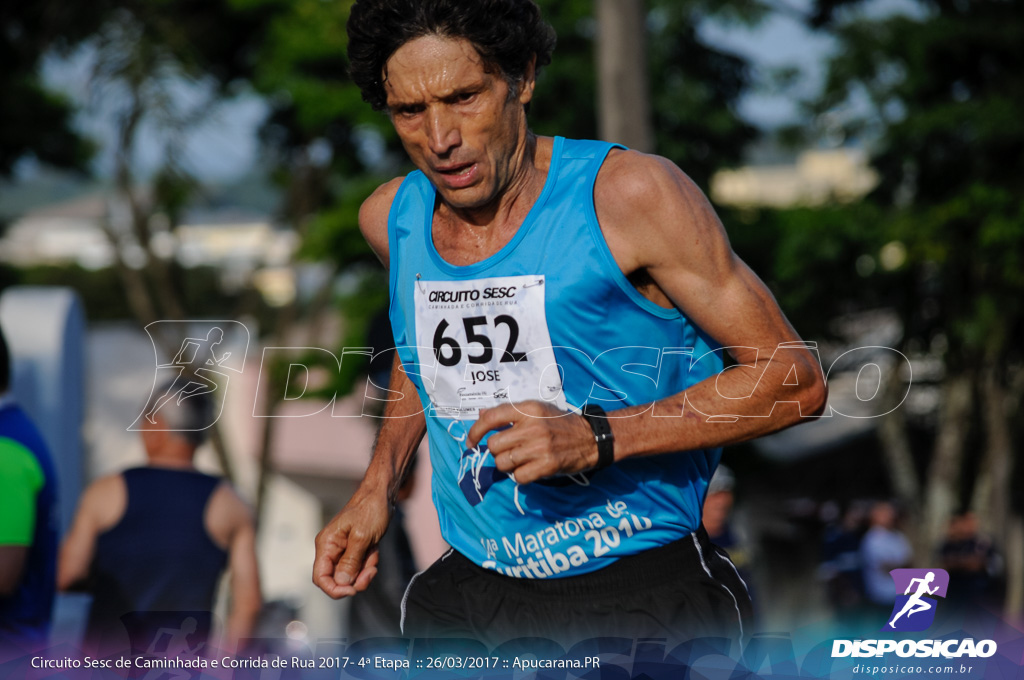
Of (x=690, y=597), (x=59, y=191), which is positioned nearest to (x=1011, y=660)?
(x=690, y=597)

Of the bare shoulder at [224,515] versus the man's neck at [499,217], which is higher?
the man's neck at [499,217]

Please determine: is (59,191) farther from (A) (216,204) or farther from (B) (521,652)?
(B) (521,652)

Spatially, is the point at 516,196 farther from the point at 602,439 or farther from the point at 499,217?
the point at 602,439

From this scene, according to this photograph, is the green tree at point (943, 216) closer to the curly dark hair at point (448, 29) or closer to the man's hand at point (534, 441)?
the curly dark hair at point (448, 29)

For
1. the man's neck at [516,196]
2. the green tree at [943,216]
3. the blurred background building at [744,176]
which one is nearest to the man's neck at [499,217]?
the man's neck at [516,196]

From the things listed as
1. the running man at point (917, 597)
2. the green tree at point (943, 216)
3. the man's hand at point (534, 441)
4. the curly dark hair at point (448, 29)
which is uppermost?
the green tree at point (943, 216)

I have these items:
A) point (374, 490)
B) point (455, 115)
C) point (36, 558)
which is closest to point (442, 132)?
point (455, 115)

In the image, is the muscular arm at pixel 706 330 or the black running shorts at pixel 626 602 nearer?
the muscular arm at pixel 706 330

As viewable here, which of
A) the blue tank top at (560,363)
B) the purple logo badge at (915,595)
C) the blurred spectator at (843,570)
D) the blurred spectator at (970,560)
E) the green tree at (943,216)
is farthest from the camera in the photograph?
the green tree at (943,216)

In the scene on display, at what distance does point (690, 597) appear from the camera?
2258mm

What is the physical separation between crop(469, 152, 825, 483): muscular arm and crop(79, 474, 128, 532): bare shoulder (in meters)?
2.60

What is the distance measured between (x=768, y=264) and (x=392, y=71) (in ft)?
28.7

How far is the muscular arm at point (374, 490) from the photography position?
8.10ft

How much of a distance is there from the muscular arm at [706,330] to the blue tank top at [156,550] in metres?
2.47
